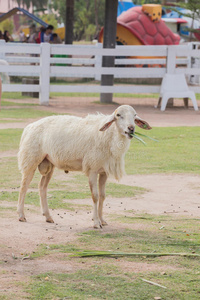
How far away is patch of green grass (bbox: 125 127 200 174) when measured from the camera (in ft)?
29.7

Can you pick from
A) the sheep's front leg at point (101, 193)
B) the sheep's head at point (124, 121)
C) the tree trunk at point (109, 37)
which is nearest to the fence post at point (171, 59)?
the tree trunk at point (109, 37)

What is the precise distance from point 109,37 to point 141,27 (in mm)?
8046

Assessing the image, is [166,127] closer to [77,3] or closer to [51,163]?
[51,163]

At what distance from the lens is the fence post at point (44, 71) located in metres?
15.8

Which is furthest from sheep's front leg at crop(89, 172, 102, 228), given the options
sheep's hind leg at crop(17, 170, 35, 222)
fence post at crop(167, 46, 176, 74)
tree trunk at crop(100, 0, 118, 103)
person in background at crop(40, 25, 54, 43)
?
person in background at crop(40, 25, 54, 43)

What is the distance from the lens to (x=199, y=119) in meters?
14.5

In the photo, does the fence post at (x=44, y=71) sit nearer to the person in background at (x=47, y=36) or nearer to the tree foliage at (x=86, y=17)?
the person in background at (x=47, y=36)

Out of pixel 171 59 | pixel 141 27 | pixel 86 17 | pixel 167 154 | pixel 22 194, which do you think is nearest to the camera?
Result: pixel 22 194

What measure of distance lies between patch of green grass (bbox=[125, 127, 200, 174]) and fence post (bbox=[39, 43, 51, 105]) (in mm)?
4544

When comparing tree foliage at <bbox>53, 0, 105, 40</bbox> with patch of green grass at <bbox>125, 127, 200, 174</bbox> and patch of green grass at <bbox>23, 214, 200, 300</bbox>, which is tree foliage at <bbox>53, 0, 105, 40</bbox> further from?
patch of green grass at <bbox>23, 214, 200, 300</bbox>

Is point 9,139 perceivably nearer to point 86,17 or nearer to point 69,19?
point 69,19

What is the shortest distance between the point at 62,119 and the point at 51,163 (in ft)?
1.63

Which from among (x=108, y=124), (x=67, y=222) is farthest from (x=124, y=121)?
(x=67, y=222)

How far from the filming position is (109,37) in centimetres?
1747
